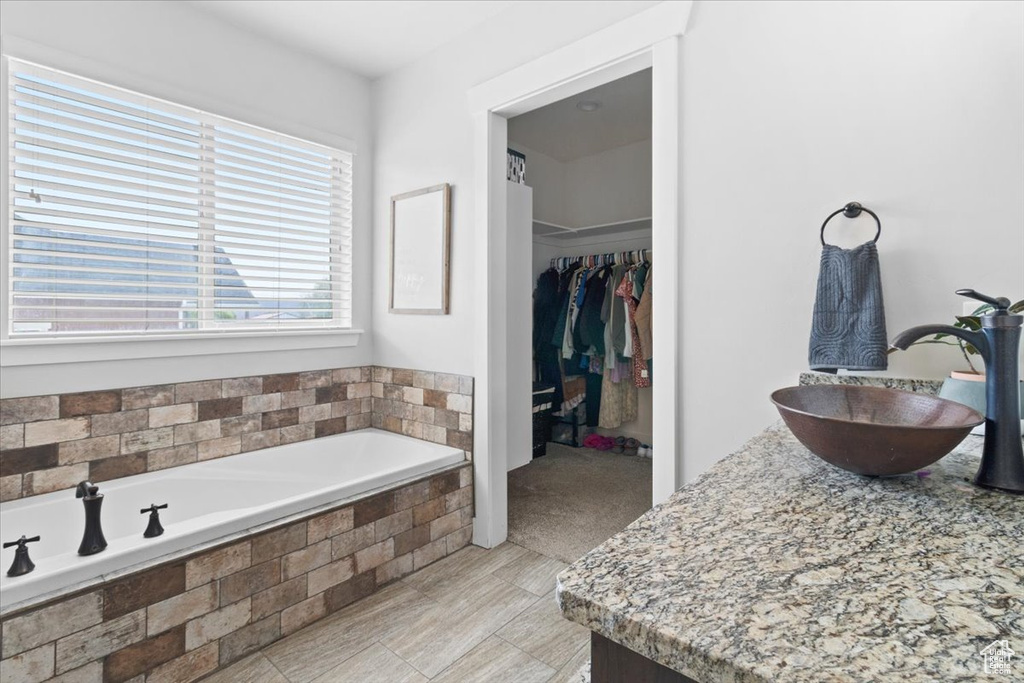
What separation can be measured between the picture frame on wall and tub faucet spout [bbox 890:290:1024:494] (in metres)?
2.12

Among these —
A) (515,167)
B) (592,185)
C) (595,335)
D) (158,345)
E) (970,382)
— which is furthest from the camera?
(592,185)

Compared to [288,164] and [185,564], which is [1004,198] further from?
[288,164]

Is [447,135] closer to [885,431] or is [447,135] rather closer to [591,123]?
[591,123]

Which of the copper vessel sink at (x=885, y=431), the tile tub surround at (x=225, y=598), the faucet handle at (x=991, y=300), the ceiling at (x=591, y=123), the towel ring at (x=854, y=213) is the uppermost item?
the ceiling at (x=591, y=123)

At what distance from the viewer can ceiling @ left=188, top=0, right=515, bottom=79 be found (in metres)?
2.30

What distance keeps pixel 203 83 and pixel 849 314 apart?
9.37ft

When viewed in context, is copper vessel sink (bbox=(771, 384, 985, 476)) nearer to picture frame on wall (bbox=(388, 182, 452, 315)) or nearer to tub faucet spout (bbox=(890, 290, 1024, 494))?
tub faucet spout (bbox=(890, 290, 1024, 494))

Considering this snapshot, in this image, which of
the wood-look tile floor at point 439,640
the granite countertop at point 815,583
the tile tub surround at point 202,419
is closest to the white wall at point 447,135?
the tile tub surround at point 202,419

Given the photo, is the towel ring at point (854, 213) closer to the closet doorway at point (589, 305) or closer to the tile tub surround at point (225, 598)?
the closet doorway at point (589, 305)

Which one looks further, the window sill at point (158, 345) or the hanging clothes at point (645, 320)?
the hanging clothes at point (645, 320)

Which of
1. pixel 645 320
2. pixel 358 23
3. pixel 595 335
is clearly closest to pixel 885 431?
pixel 358 23

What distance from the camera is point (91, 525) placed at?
4.97 feet

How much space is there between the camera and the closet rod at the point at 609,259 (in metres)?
3.89

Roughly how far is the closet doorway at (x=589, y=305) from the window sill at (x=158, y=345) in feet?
4.13
